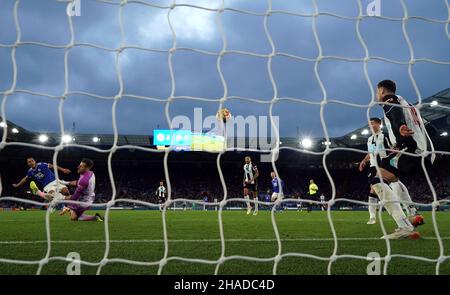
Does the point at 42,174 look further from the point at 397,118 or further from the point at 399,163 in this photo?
the point at 397,118

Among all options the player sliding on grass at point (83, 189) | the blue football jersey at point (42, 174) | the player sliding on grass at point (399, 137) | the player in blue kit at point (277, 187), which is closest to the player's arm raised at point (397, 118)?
the player sliding on grass at point (399, 137)

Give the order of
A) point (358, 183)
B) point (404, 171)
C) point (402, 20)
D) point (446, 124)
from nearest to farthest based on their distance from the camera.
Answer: point (402, 20)
point (404, 171)
point (446, 124)
point (358, 183)

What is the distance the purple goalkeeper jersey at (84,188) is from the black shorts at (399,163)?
515 cm

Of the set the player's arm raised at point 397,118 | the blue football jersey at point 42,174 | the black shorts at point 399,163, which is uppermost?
the blue football jersey at point 42,174

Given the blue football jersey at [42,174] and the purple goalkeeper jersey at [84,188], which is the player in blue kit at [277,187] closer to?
the purple goalkeeper jersey at [84,188]

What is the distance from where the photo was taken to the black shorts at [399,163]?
456 centimetres

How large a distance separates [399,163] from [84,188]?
5.44m

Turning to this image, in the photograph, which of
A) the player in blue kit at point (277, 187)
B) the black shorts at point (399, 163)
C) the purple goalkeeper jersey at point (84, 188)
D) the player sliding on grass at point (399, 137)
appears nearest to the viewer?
the player in blue kit at point (277, 187)

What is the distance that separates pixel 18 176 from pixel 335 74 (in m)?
28.8

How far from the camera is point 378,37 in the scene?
12.3 feet

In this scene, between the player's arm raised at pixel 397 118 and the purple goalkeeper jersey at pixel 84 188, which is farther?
the purple goalkeeper jersey at pixel 84 188

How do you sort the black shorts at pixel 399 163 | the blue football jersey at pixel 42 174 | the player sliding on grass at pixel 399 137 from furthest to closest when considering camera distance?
the blue football jersey at pixel 42 174 → the black shorts at pixel 399 163 → the player sliding on grass at pixel 399 137
